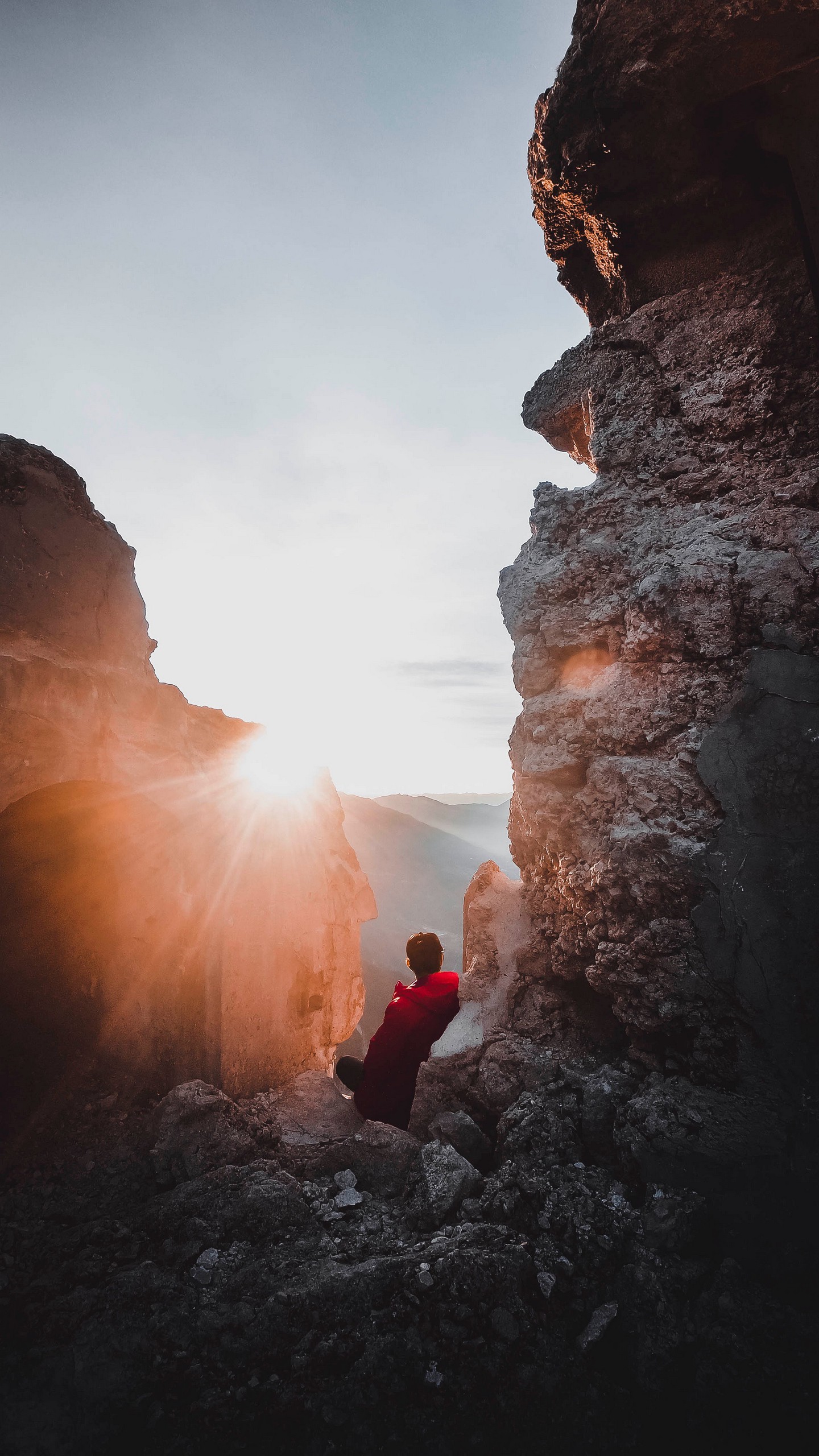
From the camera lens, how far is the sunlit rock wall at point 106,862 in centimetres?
292

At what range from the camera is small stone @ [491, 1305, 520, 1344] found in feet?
4.68

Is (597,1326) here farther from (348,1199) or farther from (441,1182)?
(348,1199)

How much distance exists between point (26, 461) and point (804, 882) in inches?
163

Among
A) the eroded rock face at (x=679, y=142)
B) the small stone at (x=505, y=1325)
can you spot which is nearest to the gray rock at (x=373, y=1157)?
the small stone at (x=505, y=1325)

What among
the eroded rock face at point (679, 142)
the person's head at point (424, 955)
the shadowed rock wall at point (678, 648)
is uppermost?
the eroded rock face at point (679, 142)

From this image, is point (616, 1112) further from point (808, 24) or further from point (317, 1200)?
point (808, 24)

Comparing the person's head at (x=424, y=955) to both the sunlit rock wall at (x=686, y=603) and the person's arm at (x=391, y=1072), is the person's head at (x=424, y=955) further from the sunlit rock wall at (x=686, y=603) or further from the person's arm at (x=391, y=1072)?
the sunlit rock wall at (x=686, y=603)

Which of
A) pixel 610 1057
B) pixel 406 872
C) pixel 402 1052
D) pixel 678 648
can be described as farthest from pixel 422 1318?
pixel 406 872

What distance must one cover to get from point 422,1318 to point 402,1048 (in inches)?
46.4

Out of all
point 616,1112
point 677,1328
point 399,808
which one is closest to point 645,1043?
point 616,1112

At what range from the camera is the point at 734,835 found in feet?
5.90

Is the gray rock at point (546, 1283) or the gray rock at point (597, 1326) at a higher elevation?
the gray rock at point (546, 1283)

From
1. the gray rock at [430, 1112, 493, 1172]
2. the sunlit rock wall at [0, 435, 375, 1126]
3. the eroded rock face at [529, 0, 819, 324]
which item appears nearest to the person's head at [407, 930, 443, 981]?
the gray rock at [430, 1112, 493, 1172]

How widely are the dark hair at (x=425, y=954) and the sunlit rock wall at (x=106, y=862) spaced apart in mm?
1270
